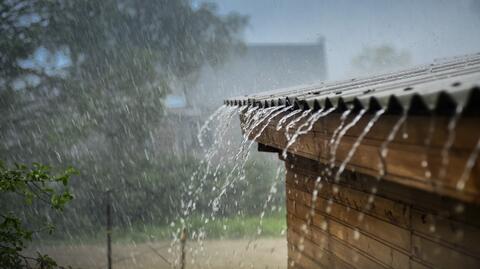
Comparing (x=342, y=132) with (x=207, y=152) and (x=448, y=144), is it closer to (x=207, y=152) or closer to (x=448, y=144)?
(x=448, y=144)

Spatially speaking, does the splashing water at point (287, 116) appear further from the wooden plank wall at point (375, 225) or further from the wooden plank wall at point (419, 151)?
the wooden plank wall at point (375, 225)

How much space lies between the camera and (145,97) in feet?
59.0

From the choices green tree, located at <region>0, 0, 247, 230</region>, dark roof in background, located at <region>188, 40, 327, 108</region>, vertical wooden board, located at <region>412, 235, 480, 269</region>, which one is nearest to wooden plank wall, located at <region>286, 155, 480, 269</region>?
vertical wooden board, located at <region>412, 235, 480, 269</region>

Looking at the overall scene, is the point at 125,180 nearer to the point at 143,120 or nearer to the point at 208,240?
the point at 143,120

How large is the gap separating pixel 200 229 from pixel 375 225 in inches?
546

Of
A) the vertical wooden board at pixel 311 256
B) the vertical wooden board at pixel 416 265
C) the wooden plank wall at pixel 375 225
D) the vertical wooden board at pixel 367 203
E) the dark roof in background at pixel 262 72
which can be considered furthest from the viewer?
the dark roof in background at pixel 262 72

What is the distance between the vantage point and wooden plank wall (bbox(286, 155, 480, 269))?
2029 mm

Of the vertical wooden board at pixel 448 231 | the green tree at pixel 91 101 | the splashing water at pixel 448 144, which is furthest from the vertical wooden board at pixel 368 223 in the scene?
the green tree at pixel 91 101

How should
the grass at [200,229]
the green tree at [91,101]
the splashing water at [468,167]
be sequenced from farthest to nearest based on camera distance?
the green tree at [91,101]
the grass at [200,229]
the splashing water at [468,167]

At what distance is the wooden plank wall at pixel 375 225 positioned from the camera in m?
2.03

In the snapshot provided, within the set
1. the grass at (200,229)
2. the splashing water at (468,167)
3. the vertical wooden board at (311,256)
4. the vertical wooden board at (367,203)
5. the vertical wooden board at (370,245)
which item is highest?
the splashing water at (468,167)

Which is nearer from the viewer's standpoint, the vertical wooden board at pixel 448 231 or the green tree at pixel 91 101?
the vertical wooden board at pixel 448 231

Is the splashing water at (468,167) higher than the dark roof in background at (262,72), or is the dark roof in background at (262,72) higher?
the dark roof in background at (262,72)

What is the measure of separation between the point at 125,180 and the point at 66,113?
12.1 ft
